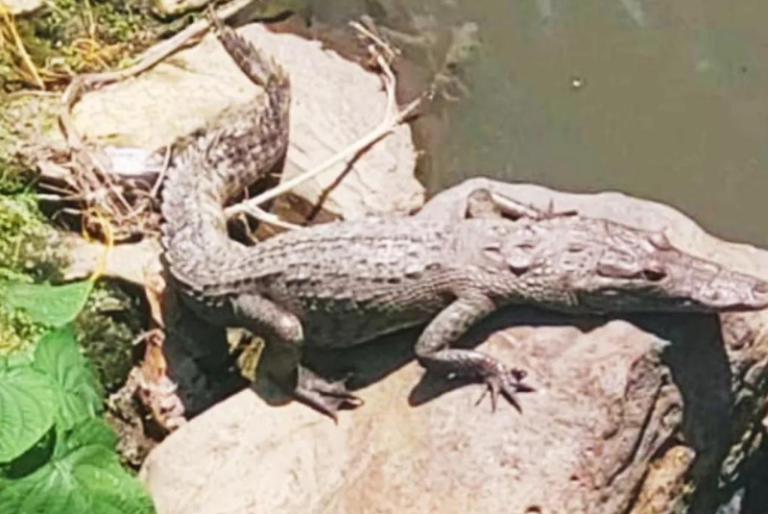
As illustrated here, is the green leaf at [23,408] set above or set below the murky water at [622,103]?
below

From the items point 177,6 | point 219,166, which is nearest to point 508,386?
point 219,166

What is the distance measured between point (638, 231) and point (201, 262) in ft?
4.63

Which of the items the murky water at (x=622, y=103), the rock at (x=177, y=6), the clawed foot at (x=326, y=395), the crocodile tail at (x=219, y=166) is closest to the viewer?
the clawed foot at (x=326, y=395)

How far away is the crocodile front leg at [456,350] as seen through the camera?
19.2ft

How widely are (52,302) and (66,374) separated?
0.23m

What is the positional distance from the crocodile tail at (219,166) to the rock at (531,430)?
0.55m

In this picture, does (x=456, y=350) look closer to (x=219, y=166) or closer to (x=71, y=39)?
(x=219, y=166)

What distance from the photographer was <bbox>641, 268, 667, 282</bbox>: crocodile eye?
5762 mm

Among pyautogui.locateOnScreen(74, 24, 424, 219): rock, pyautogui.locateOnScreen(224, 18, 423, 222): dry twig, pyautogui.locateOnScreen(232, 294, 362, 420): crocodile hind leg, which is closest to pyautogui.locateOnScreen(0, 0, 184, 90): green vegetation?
pyautogui.locateOnScreen(74, 24, 424, 219): rock

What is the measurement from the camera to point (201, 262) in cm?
651

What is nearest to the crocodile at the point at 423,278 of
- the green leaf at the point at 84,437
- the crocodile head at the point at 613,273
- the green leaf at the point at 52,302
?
the crocodile head at the point at 613,273

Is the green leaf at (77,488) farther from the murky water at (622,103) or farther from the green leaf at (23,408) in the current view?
the murky water at (622,103)

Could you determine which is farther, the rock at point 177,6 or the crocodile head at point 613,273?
the rock at point 177,6

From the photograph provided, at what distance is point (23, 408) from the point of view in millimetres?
5488
